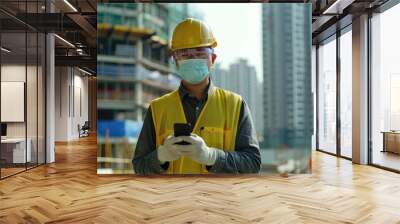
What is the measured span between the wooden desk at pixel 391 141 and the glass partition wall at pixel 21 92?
6939 mm

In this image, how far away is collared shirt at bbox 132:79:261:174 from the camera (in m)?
5.87

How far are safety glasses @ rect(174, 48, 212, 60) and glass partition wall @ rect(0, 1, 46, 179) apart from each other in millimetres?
3002

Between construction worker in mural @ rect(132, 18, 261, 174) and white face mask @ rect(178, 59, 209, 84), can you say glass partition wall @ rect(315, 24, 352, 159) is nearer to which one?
construction worker in mural @ rect(132, 18, 261, 174)

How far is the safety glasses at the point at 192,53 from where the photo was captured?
5.82 meters

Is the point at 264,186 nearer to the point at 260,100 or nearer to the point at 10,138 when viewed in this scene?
the point at 260,100

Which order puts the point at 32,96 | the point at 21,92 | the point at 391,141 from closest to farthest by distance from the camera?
the point at 21,92
the point at 391,141
the point at 32,96

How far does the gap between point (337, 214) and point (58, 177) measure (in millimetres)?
4564

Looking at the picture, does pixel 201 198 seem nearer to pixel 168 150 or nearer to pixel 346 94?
pixel 168 150

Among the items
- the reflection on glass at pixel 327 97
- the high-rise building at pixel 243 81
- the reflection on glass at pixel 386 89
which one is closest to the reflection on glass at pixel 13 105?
the high-rise building at pixel 243 81

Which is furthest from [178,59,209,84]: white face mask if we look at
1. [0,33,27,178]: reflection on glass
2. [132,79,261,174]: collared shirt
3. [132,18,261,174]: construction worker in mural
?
[0,33,27,178]: reflection on glass

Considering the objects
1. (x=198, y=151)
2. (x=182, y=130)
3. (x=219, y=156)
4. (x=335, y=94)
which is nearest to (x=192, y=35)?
(x=182, y=130)

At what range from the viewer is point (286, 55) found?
6.28 metres

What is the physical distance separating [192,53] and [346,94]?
5.11 meters

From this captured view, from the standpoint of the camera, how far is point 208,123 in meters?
5.87
